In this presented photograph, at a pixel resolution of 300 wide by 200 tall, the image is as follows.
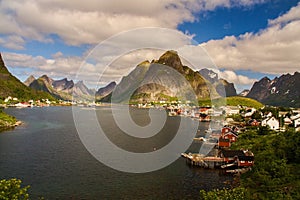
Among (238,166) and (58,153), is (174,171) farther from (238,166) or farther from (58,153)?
(58,153)

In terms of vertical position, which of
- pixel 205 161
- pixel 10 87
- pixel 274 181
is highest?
pixel 10 87

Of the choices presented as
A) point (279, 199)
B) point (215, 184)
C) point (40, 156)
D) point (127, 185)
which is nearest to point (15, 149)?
point (40, 156)

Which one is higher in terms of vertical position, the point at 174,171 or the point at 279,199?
the point at 279,199

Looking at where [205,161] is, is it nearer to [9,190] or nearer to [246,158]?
[246,158]

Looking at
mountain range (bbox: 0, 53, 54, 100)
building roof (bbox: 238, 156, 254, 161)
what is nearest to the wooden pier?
building roof (bbox: 238, 156, 254, 161)

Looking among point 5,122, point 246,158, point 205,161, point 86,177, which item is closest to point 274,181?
point 246,158

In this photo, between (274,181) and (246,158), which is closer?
(274,181)

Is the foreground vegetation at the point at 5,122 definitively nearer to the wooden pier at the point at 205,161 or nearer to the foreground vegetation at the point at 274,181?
the wooden pier at the point at 205,161

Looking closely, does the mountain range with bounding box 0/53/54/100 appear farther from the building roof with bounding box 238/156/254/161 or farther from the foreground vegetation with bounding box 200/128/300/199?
the foreground vegetation with bounding box 200/128/300/199

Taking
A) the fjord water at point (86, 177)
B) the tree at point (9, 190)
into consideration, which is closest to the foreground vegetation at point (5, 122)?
the fjord water at point (86, 177)

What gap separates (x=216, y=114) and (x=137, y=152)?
7606 cm

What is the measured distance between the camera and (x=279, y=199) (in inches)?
600

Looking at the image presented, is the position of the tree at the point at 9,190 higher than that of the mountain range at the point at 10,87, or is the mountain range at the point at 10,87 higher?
the mountain range at the point at 10,87

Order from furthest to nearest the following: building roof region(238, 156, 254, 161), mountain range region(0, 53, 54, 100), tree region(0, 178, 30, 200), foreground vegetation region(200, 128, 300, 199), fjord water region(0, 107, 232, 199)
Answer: mountain range region(0, 53, 54, 100) < building roof region(238, 156, 254, 161) < fjord water region(0, 107, 232, 199) < foreground vegetation region(200, 128, 300, 199) < tree region(0, 178, 30, 200)
